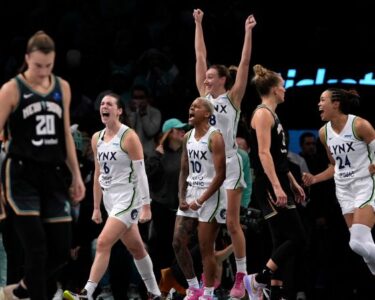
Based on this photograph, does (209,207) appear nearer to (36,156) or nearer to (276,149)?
(276,149)

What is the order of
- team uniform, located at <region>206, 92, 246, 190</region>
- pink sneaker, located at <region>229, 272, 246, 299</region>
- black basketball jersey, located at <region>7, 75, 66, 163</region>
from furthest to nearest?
team uniform, located at <region>206, 92, 246, 190</region> → pink sneaker, located at <region>229, 272, 246, 299</region> → black basketball jersey, located at <region>7, 75, 66, 163</region>

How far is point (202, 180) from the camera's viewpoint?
A: 448 inches

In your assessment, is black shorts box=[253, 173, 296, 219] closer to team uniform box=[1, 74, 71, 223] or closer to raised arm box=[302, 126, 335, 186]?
raised arm box=[302, 126, 335, 186]

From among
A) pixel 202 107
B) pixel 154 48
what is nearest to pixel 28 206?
pixel 202 107

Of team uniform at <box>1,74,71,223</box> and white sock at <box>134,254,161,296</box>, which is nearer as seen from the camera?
team uniform at <box>1,74,71,223</box>

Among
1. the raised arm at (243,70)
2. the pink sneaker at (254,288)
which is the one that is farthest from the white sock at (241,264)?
the raised arm at (243,70)

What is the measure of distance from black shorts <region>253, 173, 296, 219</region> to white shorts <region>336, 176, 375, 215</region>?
50 centimetres

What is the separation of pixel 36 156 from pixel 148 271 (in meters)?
2.91

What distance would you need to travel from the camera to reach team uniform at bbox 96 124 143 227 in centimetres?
1109

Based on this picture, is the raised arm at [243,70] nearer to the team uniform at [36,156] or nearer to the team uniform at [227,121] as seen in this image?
the team uniform at [227,121]

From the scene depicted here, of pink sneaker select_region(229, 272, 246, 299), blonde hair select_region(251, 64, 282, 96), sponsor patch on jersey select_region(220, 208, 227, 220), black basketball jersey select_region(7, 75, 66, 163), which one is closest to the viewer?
black basketball jersey select_region(7, 75, 66, 163)

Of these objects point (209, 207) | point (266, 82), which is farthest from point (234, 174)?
point (266, 82)

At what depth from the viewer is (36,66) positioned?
8.68 m

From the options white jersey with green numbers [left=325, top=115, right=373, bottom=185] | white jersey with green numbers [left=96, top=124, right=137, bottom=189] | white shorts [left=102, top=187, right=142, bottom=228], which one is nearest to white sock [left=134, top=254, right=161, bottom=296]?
white shorts [left=102, top=187, right=142, bottom=228]
